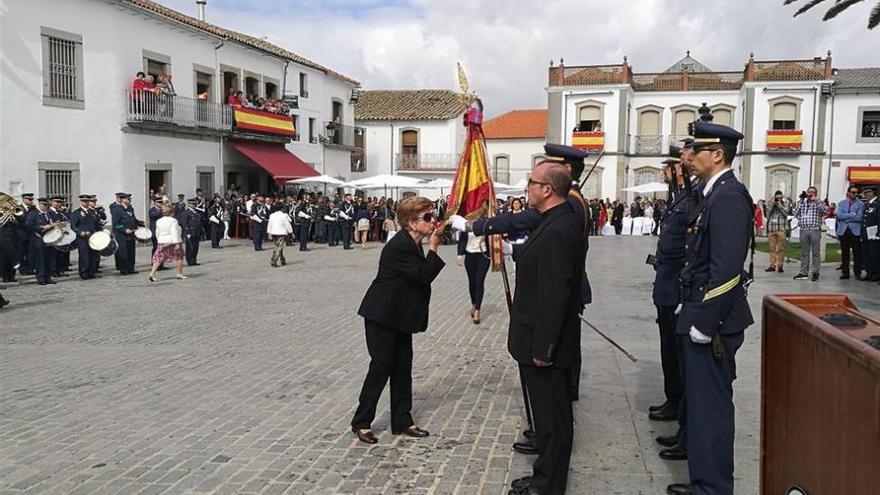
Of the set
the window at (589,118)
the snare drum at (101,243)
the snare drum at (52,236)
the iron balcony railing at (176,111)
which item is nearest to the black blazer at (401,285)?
the snare drum at (52,236)

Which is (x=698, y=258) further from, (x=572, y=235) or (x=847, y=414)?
(x=847, y=414)

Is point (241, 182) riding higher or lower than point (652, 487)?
→ higher

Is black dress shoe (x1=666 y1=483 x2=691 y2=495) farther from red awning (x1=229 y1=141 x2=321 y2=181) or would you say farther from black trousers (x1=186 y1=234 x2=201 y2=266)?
red awning (x1=229 y1=141 x2=321 y2=181)

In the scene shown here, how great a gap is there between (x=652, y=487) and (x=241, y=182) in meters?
27.6

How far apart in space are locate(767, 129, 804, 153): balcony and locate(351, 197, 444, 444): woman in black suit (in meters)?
39.0

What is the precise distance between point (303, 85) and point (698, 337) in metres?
33.5

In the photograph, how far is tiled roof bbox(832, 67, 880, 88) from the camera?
3881 centimetres

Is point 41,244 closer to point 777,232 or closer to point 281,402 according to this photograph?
point 281,402

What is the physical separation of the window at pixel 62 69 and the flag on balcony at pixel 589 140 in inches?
1086

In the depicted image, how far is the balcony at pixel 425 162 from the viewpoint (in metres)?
48.3

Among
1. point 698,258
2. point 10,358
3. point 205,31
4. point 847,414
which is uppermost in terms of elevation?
point 205,31

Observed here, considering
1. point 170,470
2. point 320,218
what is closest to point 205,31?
point 320,218

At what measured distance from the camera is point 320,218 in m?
25.6

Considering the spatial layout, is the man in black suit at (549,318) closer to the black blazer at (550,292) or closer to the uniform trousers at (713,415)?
the black blazer at (550,292)
